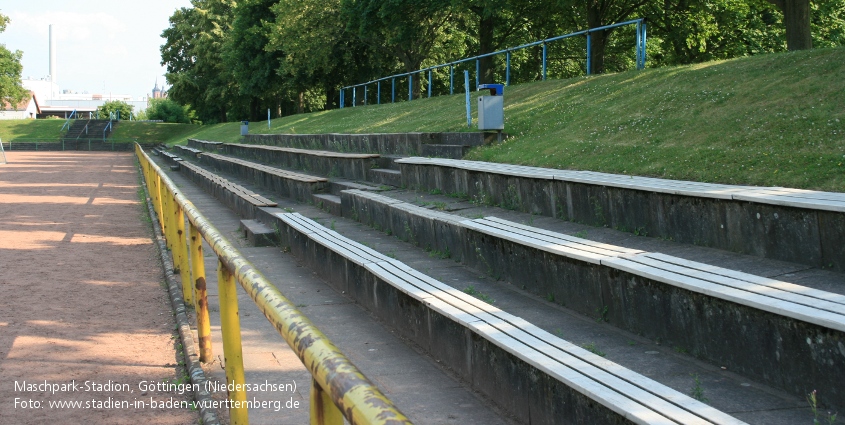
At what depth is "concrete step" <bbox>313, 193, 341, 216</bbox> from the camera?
35.9 ft

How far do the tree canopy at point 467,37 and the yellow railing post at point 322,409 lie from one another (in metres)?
14.5

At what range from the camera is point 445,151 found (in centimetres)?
1192

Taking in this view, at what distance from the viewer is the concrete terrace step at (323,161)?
12.7 meters

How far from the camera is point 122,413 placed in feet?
14.0

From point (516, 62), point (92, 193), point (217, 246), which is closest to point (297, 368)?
point (217, 246)

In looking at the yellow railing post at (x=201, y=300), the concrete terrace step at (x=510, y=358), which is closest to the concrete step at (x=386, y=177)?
the concrete terrace step at (x=510, y=358)

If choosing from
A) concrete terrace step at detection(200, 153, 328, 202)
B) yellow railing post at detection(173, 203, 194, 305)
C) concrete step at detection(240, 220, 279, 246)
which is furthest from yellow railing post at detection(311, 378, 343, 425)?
concrete terrace step at detection(200, 153, 328, 202)

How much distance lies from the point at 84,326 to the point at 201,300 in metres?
1.60

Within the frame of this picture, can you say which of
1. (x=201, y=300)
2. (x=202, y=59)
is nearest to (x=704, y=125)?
(x=201, y=300)

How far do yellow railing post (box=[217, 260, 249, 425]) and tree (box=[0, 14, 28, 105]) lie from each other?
75.2 metres

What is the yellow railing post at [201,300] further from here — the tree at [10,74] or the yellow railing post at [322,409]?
the tree at [10,74]

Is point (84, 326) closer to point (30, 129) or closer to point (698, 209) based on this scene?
point (698, 209)

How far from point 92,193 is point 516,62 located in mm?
22708

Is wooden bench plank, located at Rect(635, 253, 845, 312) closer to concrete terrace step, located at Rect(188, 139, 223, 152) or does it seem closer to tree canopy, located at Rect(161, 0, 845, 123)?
tree canopy, located at Rect(161, 0, 845, 123)
